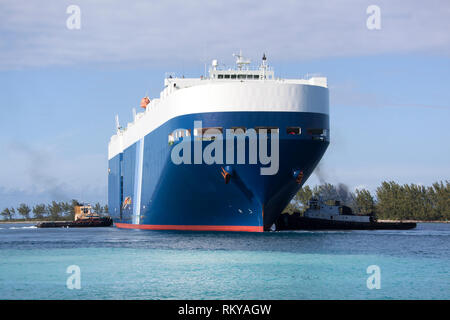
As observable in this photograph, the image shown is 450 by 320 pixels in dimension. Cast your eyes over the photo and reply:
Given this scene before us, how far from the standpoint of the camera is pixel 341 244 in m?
43.9

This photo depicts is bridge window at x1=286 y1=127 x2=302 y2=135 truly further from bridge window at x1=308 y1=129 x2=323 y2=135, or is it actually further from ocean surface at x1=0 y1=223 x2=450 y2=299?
ocean surface at x1=0 y1=223 x2=450 y2=299

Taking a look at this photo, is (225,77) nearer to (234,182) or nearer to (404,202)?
(234,182)

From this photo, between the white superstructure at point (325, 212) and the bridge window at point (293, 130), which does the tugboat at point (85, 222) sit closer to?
the white superstructure at point (325, 212)

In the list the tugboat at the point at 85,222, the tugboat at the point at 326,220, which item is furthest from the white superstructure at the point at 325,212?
the tugboat at the point at 85,222

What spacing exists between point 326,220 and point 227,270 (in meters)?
40.3

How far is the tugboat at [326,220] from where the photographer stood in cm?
6550

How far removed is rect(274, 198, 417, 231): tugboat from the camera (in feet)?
215

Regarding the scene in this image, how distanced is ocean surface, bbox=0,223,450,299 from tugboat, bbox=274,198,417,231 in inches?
820

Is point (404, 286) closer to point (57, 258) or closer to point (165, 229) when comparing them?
point (57, 258)

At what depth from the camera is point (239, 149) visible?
4494cm

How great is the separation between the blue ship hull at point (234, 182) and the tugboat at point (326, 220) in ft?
48.6

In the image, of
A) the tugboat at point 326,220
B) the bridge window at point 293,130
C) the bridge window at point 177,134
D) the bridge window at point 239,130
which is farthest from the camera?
the tugboat at point 326,220
